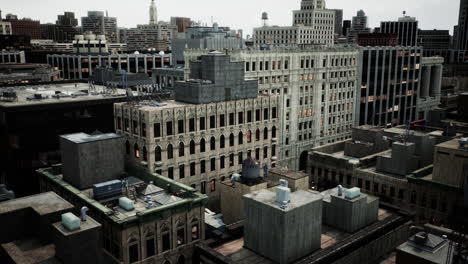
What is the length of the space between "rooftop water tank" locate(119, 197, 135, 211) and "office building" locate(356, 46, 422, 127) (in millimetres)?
98167

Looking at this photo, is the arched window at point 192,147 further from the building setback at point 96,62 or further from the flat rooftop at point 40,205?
the building setback at point 96,62

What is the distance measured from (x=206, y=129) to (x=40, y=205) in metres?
29.7

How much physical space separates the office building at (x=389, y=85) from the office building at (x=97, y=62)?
8498cm

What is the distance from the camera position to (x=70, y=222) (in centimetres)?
3791

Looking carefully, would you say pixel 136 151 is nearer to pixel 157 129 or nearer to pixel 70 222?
pixel 157 129

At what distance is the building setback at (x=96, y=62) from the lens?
587 ft

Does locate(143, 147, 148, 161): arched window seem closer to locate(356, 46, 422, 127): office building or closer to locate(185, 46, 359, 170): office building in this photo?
locate(185, 46, 359, 170): office building

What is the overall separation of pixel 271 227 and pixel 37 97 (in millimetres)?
59598

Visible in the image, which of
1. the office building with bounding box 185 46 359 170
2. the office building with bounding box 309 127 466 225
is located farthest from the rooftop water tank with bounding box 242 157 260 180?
the office building with bounding box 185 46 359 170

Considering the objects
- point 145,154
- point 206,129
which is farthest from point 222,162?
point 145,154

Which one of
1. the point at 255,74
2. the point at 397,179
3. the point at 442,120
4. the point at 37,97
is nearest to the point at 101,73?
the point at 37,97

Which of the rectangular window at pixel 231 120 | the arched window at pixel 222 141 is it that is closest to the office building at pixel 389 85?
the rectangular window at pixel 231 120

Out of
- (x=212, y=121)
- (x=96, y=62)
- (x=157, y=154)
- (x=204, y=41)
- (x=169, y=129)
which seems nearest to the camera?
(x=157, y=154)

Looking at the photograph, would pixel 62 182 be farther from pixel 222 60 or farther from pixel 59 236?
pixel 222 60
